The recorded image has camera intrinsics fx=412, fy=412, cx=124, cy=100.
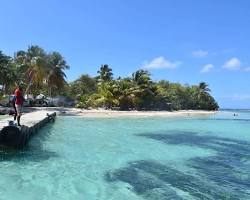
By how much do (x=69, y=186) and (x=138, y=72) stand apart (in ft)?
191

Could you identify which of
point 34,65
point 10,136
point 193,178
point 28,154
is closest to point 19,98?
point 10,136

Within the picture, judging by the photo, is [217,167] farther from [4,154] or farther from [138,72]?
[138,72]

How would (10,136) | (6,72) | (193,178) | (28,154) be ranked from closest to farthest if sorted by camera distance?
(193,178) < (28,154) < (10,136) < (6,72)

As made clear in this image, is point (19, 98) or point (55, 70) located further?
point (55, 70)

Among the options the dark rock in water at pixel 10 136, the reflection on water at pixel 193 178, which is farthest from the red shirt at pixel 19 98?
the reflection on water at pixel 193 178

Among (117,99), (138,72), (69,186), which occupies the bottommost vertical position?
(69,186)

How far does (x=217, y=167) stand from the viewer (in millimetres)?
14266

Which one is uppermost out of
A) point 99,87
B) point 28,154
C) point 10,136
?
point 99,87

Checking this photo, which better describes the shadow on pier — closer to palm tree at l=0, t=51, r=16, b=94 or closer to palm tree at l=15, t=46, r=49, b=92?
palm tree at l=0, t=51, r=16, b=94

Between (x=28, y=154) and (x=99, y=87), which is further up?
(x=99, y=87)

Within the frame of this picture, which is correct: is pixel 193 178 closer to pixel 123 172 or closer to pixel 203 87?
pixel 123 172

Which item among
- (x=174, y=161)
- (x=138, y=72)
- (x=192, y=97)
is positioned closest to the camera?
(x=174, y=161)

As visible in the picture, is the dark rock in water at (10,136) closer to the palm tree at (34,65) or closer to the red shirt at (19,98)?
the red shirt at (19,98)

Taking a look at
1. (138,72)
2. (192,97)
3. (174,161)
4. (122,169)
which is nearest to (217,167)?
(174,161)
